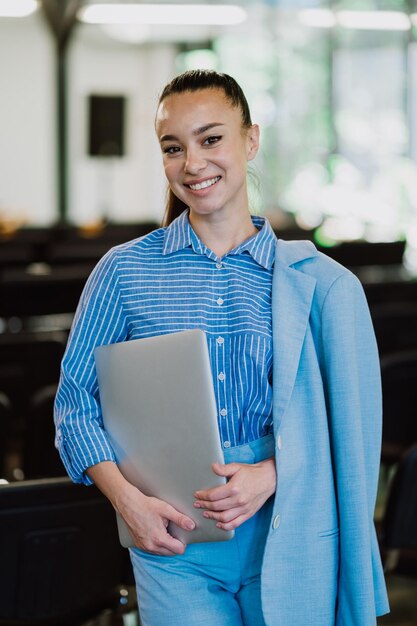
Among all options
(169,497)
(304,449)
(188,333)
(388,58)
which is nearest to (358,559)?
(304,449)

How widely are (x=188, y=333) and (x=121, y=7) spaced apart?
39.8ft

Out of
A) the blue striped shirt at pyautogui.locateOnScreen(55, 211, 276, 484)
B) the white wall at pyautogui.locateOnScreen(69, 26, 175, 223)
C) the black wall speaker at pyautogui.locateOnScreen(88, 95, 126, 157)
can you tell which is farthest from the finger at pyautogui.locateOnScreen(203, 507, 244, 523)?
the white wall at pyautogui.locateOnScreen(69, 26, 175, 223)

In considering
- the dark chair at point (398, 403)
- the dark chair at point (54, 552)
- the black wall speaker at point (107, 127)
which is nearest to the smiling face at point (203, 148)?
the dark chair at point (54, 552)

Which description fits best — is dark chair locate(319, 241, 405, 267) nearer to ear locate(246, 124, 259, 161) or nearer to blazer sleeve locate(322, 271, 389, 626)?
ear locate(246, 124, 259, 161)

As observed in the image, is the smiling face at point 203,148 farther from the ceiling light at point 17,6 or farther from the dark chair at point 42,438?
the ceiling light at point 17,6

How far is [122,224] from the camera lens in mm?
11586

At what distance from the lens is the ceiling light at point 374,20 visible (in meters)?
11.9

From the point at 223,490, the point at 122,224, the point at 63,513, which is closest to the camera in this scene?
the point at 223,490

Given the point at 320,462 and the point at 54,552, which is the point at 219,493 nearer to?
the point at 320,462

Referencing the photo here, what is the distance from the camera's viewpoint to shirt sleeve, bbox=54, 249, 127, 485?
176 cm

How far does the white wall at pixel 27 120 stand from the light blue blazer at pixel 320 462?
14344mm

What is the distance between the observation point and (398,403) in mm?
4176

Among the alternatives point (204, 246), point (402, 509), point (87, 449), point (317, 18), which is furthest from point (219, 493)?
point (317, 18)

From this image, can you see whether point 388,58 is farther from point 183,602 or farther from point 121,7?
point 183,602
